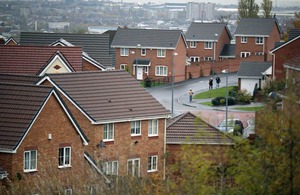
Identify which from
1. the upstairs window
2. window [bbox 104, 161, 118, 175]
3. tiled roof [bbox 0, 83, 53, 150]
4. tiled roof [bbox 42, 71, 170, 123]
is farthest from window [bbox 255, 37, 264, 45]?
window [bbox 104, 161, 118, 175]

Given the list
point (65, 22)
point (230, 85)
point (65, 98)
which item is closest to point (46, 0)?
point (65, 22)

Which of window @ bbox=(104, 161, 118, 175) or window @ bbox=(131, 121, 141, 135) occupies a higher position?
window @ bbox=(104, 161, 118, 175)

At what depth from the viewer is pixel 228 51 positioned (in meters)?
107

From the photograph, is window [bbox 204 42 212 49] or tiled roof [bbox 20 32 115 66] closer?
tiled roof [bbox 20 32 115 66]

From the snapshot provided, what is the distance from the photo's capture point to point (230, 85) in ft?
278

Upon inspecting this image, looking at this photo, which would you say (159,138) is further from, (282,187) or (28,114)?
(282,187)

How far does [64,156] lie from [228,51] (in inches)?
2826

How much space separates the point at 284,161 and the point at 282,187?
1.77 feet

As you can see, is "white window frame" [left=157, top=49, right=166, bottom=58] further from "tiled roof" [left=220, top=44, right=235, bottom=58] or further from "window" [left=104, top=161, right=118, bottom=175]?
"window" [left=104, top=161, right=118, bottom=175]

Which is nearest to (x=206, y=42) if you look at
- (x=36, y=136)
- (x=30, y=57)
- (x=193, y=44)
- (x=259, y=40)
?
(x=193, y=44)

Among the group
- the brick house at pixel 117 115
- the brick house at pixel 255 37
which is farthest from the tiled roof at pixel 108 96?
the brick house at pixel 255 37

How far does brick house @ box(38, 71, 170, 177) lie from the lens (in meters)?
40.7

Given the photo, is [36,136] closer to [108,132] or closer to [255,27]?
[108,132]

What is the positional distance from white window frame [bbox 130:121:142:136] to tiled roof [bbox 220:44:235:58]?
6393 cm
